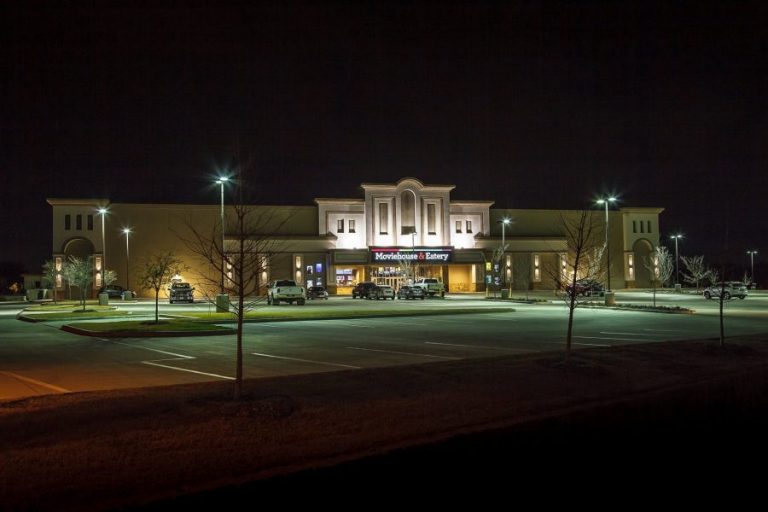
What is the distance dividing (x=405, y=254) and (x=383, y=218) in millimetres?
5116

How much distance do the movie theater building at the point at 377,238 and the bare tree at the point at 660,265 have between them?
267cm

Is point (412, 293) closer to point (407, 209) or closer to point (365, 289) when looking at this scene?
point (365, 289)

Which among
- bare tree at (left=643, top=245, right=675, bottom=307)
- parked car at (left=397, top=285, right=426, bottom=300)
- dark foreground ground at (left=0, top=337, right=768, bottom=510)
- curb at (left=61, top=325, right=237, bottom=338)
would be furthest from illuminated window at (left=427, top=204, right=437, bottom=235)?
dark foreground ground at (left=0, top=337, right=768, bottom=510)

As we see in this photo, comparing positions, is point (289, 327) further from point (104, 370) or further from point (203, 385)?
point (203, 385)

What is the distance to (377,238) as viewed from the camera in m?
77.2

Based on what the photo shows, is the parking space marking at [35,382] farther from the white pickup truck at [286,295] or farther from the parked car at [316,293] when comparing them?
the parked car at [316,293]

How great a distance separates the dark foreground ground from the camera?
6.54 meters

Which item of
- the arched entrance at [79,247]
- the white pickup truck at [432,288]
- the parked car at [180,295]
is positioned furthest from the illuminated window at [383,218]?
the arched entrance at [79,247]

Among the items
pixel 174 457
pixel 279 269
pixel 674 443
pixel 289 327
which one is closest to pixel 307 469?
pixel 174 457

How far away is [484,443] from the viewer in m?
8.35

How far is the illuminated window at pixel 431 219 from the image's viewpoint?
3083 inches

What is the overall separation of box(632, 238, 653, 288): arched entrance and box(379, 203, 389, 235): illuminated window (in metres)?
33.0

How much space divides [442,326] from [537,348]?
8.96 meters

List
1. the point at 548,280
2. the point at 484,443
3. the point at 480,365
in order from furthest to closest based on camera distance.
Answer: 1. the point at 548,280
2. the point at 480,365
3. the point at 484,443
